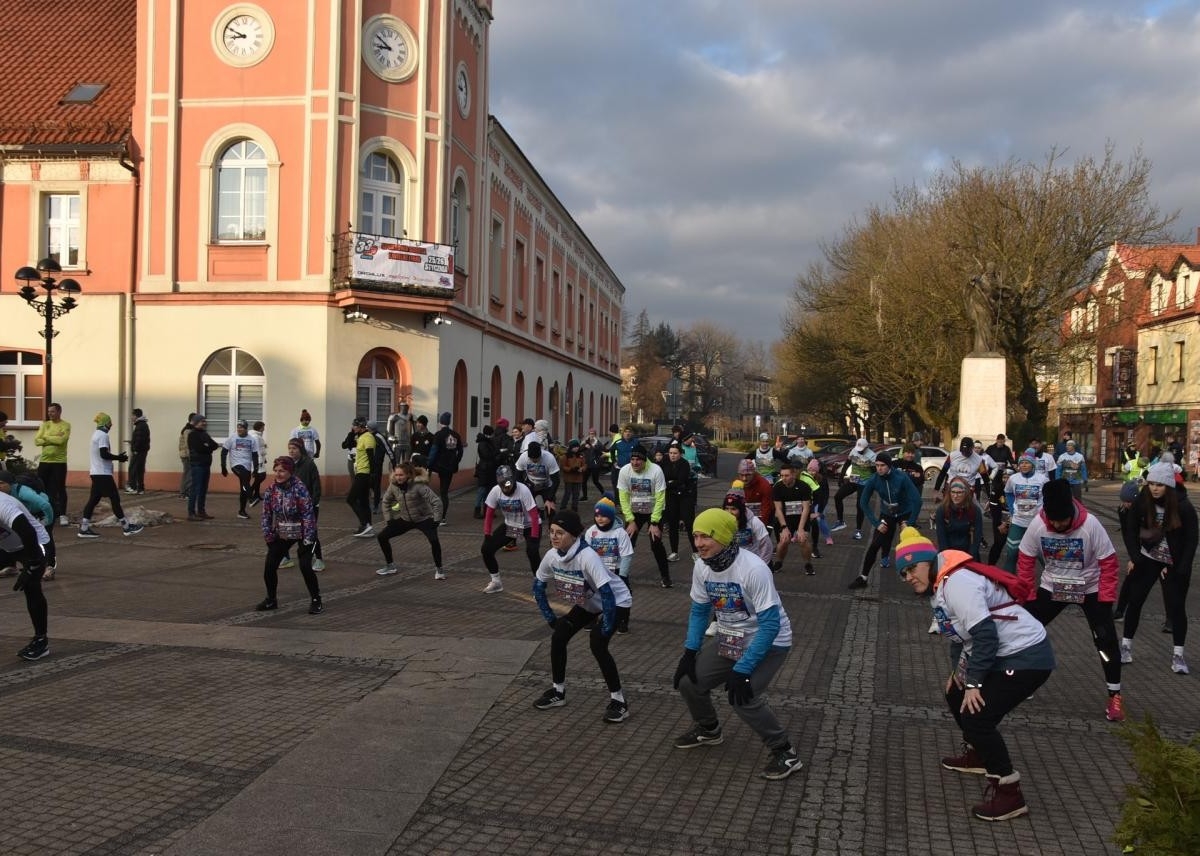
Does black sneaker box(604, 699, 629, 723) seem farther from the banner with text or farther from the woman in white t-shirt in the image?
the banner with text

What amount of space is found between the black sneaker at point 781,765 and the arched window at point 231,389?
1885 centimetres

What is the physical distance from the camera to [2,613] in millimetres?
9664

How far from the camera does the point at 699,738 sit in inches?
233

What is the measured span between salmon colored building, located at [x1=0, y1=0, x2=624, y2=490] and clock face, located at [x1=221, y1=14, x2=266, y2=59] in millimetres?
44

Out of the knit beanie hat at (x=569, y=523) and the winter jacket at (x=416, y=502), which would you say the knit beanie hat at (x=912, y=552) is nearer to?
the knit beanie hat at (x=569, y=523)

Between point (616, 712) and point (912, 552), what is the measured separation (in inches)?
89.3

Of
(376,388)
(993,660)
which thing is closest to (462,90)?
(376,388)

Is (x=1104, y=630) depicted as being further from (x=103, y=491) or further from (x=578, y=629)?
(x=103, y=491)

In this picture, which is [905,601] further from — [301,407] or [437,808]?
[301,407]

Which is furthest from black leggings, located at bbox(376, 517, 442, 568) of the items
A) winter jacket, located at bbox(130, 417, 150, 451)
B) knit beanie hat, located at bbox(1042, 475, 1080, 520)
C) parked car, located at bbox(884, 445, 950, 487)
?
parked car, located at bbox(884, 445, 950, 487)

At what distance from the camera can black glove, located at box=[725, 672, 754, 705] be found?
5.25 metres

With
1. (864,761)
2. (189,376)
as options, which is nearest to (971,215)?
(189,376)

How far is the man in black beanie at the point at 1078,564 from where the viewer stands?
668cm

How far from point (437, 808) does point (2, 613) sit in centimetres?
685
